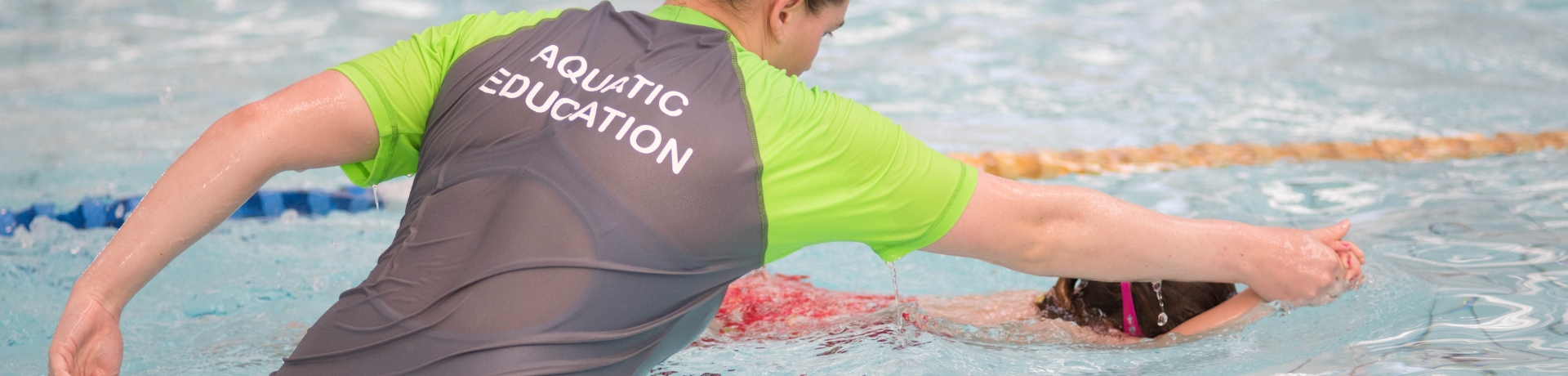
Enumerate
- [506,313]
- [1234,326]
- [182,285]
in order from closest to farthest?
[506,313]
[1234,326]
[182,285]

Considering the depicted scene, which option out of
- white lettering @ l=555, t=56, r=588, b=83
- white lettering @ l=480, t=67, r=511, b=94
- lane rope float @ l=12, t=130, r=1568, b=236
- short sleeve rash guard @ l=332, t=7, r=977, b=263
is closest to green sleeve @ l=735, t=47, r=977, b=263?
short sleeve rash guard @ l=332, t=7, r=977, b=263

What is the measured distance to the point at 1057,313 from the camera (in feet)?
8.07

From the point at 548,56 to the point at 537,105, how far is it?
100 mm

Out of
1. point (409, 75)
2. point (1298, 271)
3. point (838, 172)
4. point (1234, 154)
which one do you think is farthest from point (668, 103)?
point (1234, 154)

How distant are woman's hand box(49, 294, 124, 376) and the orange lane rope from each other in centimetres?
311

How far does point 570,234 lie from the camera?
4.83 ft

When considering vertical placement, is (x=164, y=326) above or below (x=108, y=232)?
below

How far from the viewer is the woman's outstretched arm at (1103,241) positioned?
163 centimetres

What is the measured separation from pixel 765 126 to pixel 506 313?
16.6 inches

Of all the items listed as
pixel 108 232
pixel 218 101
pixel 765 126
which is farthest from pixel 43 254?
pixel 765 126

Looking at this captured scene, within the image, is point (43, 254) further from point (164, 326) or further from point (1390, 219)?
point (1390, 219)

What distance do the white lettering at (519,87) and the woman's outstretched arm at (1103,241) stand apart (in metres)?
0.63

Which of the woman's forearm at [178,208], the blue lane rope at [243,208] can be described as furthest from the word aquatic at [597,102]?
the blue lane rope at [243,208]

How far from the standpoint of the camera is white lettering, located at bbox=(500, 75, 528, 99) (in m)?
1.55
